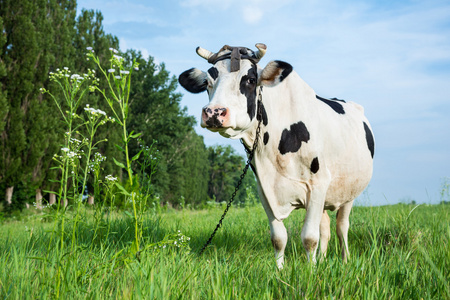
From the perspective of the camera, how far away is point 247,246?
4.98 meters

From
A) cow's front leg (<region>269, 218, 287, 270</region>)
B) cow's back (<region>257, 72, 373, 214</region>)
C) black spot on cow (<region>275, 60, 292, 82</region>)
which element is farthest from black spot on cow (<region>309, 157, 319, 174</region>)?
black spot on cow (<region>275, 60, 292, 82</region>)

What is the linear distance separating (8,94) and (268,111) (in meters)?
17.8

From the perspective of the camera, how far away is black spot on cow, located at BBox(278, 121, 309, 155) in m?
3.94

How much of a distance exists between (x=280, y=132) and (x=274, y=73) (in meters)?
0.59

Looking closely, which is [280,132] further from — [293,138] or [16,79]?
[16,79]

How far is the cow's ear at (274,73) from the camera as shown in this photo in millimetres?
3703

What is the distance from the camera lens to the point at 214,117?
3.26 m

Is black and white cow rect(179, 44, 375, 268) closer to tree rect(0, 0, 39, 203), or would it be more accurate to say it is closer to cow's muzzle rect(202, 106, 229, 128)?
cow's muzzle rect(202, 106, 229, 128)

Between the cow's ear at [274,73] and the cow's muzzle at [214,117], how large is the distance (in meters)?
0.69

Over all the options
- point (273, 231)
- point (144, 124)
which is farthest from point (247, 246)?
point (144, 124)

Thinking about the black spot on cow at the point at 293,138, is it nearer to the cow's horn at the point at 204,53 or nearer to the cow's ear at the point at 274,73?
the cow's ear at the point at 274,73

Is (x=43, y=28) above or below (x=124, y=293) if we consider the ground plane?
above

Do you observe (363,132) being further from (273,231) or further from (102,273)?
(102,273)

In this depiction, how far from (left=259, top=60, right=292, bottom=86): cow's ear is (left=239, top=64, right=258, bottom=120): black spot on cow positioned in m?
0.08
